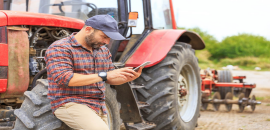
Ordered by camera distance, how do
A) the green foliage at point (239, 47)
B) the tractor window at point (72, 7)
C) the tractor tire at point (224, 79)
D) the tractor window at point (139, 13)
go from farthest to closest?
the green foliage at point (239, 47) < the tractor tire at point (224, 79) < the tractor window at point (139, 13) < the tractor window at point (72, 7)

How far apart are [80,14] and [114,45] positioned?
566mm

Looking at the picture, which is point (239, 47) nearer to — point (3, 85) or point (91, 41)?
point (3, 85)

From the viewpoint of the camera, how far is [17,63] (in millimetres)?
3152

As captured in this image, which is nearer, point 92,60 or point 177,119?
point 92,60

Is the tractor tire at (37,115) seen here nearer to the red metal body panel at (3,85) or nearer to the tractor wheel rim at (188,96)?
the red metal body panel at (3,85)

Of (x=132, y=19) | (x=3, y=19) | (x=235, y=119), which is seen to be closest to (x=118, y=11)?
(x=132, y=19)

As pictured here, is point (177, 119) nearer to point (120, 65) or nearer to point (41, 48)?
point (120, 65)

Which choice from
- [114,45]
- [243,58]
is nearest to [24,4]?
[114,45]

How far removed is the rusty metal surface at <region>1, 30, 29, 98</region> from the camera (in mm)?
3094

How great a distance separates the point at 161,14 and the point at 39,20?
2255mm

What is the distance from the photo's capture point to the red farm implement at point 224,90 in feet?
22.8

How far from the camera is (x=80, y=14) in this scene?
3934 mm

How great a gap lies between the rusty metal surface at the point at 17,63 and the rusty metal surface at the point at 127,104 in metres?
0.95

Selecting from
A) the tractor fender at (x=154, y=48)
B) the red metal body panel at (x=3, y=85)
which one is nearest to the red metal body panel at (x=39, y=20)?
the red metal body panel at (x=3, y=85)
